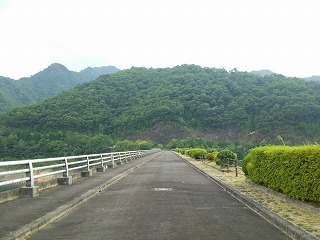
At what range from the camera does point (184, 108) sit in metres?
164

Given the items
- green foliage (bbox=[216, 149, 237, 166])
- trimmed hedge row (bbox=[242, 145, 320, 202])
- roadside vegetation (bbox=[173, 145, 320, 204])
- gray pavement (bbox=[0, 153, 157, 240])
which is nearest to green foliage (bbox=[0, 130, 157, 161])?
green foliage (bbox=[216, 149, 237, 166])

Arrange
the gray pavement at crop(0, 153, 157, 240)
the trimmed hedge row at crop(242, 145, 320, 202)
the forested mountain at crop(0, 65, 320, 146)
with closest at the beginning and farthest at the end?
the gray pavement at crop(0, 153, 157, 240) → the trimmed hedge row at crop(242, 145, 320, 202) → the forested mountain at crop(0, 65, 320, 146)

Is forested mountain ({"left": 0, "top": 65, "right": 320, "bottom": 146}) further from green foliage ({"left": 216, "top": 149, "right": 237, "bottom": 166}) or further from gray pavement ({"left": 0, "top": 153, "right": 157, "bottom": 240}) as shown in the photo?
gray pavement ({"left": 0, "top": 153, "right": 157, "bottom": 240})

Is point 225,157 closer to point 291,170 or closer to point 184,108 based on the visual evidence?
point 291,170

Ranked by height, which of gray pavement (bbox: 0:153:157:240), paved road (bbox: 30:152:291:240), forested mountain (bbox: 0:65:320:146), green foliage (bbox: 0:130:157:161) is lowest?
paved road (bbox: 30:152:291:240)

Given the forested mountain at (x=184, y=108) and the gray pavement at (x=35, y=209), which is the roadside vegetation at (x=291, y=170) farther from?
the forested mountain at (x=184, y=108)

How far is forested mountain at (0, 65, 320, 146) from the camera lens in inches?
4855

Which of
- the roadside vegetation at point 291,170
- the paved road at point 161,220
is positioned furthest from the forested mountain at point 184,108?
the paved road at point 161,220

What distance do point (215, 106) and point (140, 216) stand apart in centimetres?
15228

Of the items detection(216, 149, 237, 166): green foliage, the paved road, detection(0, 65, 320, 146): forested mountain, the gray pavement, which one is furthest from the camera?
detection(0, 65, 320, 146): forested mountain

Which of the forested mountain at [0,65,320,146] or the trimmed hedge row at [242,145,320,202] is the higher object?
the forested mountain at [0,65,320,146]

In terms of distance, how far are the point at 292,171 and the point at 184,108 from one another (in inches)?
6062

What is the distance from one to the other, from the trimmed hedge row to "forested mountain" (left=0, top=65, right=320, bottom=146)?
106949 mm

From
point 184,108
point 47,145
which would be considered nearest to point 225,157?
point 47,145
